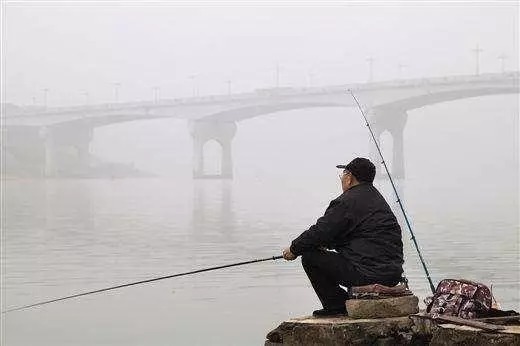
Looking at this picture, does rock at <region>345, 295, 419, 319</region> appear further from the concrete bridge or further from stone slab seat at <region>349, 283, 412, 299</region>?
the concrete bridge

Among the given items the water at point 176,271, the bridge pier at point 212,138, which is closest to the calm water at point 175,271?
the water at point 176,271

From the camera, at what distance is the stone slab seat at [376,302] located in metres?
5.53

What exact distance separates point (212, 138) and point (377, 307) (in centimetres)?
8929

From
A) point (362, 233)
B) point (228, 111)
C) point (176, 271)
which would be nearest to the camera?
point (362, 233)

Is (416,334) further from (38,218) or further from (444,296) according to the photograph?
(38,218)

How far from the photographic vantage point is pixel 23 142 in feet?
380

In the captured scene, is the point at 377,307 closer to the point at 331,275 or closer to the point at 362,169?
the point at 331,275

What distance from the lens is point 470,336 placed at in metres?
4.98

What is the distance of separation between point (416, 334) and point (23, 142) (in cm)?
11535

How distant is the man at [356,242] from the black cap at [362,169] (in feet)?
0.30

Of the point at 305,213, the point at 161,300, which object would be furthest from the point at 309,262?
the point at 305,213

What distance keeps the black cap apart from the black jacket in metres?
0.18

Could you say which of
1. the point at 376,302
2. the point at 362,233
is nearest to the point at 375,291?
the point at 376,302

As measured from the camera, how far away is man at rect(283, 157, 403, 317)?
5.68 m
